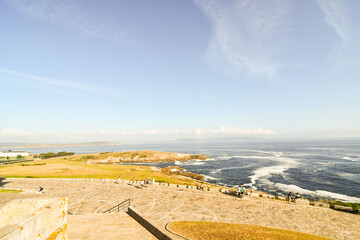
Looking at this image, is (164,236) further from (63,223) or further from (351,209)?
(351,209)

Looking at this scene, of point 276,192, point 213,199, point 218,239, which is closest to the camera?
point 218,239

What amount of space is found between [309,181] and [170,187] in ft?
142

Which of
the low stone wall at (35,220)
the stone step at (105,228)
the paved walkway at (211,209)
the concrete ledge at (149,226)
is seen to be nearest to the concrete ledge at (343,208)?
the paved walkway at (211,209)

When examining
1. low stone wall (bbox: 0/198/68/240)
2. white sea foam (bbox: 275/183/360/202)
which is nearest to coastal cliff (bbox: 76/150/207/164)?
white sea foam (bbox: 275/183/360/202)

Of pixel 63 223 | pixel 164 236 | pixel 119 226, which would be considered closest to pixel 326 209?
pixel 164 236

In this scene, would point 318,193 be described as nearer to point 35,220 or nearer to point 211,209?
point 211,209

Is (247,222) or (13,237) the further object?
(247,222)

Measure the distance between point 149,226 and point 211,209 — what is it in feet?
33.6

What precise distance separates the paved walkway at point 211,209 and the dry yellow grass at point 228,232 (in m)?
1.90

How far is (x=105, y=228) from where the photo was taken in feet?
40.3

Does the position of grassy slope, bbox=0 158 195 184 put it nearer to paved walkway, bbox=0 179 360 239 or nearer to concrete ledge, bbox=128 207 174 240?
paved walkway, bbox=0 179 360 239

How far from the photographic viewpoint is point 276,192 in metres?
39.5

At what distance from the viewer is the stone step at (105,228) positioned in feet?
36.4

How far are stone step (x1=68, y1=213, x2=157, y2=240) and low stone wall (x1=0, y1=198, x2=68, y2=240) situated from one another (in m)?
7.00
